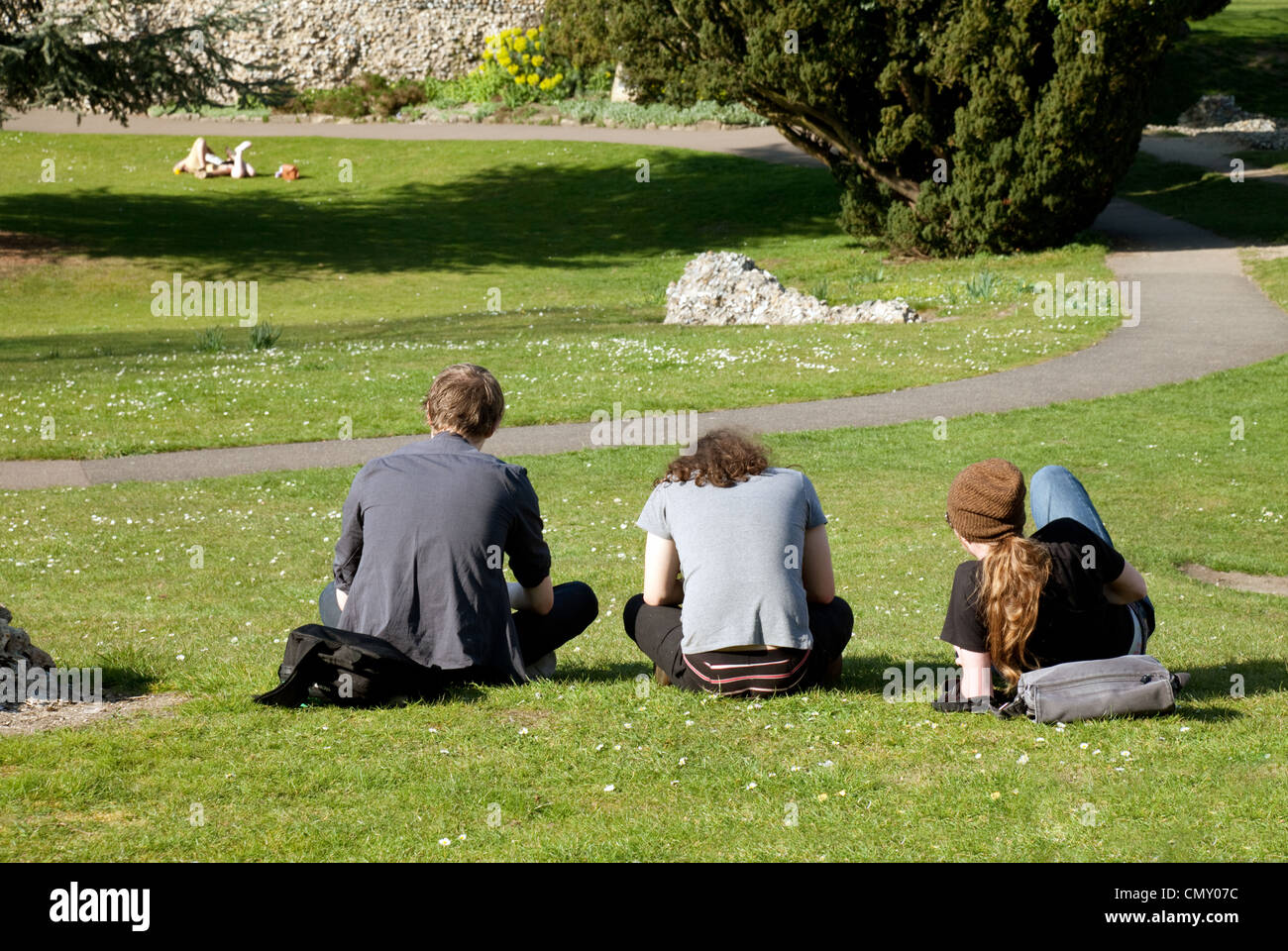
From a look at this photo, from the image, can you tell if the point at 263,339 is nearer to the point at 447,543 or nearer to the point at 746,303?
the point at 746,303

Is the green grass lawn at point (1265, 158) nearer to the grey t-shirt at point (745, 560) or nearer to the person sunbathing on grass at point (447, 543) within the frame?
the grey t-shirt at point (745, 560)

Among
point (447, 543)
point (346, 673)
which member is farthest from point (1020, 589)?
point (346, 673)

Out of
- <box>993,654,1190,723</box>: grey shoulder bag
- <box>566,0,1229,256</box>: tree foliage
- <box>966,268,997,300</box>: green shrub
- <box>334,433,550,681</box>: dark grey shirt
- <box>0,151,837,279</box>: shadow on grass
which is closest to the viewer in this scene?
<box>993,654,1190,723</box>: grey shoulder bag

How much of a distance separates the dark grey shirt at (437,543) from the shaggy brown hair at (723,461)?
654 millimetres

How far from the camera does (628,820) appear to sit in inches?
157

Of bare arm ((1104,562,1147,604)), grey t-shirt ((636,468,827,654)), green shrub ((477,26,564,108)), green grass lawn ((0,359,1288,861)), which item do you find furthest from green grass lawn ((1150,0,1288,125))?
grey t-shirt ((636,468,827,654))

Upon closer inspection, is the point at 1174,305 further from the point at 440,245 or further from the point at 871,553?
the point at 440,245

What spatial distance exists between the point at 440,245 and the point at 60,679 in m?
28.2

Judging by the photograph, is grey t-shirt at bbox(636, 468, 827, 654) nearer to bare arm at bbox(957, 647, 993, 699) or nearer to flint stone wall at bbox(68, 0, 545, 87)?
bare arm at bbox(957, 647, 993, 699)

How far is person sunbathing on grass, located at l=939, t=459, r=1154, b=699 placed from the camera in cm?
461

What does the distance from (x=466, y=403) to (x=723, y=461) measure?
105 centimetres

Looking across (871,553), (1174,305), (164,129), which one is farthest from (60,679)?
(164,129)

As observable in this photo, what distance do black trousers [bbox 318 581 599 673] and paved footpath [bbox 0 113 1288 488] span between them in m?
7.78

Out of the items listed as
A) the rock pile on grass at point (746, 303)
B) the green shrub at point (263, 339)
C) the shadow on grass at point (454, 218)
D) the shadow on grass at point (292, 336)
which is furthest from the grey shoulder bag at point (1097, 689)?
the shadow on grass at point (454, 218)
